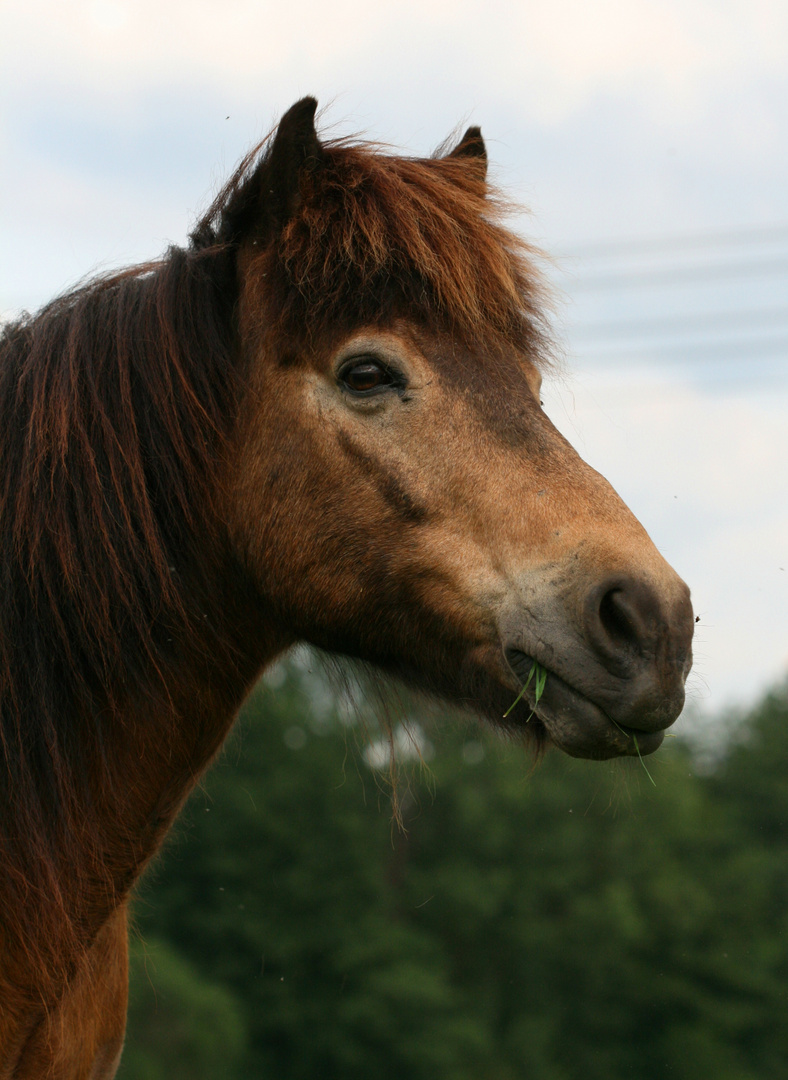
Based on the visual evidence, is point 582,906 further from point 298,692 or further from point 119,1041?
point 119,1041

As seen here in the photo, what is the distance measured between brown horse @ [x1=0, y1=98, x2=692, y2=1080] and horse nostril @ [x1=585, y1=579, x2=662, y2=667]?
7 centimetres

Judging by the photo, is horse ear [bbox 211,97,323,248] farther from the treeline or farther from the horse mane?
the treeline

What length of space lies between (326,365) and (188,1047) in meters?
29.1

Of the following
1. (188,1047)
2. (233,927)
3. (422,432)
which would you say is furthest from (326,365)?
(233,927)

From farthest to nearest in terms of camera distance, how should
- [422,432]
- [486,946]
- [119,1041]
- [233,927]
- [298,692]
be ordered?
[486,946] < [298,692] < [233,927] < [119,1041] < [422,432]

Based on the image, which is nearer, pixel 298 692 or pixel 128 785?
pixel 128 785

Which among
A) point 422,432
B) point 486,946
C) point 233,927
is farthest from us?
point 486,946

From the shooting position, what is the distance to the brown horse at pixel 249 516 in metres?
2.72

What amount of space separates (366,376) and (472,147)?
4.61 ft

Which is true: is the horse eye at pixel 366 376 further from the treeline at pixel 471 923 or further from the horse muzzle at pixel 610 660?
the treeline at pixel 471 923

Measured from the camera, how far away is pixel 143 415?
295cm

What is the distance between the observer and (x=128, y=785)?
9.39ft

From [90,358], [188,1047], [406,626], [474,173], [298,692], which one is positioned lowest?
[188,1047]

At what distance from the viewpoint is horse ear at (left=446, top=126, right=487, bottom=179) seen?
12.4ft
